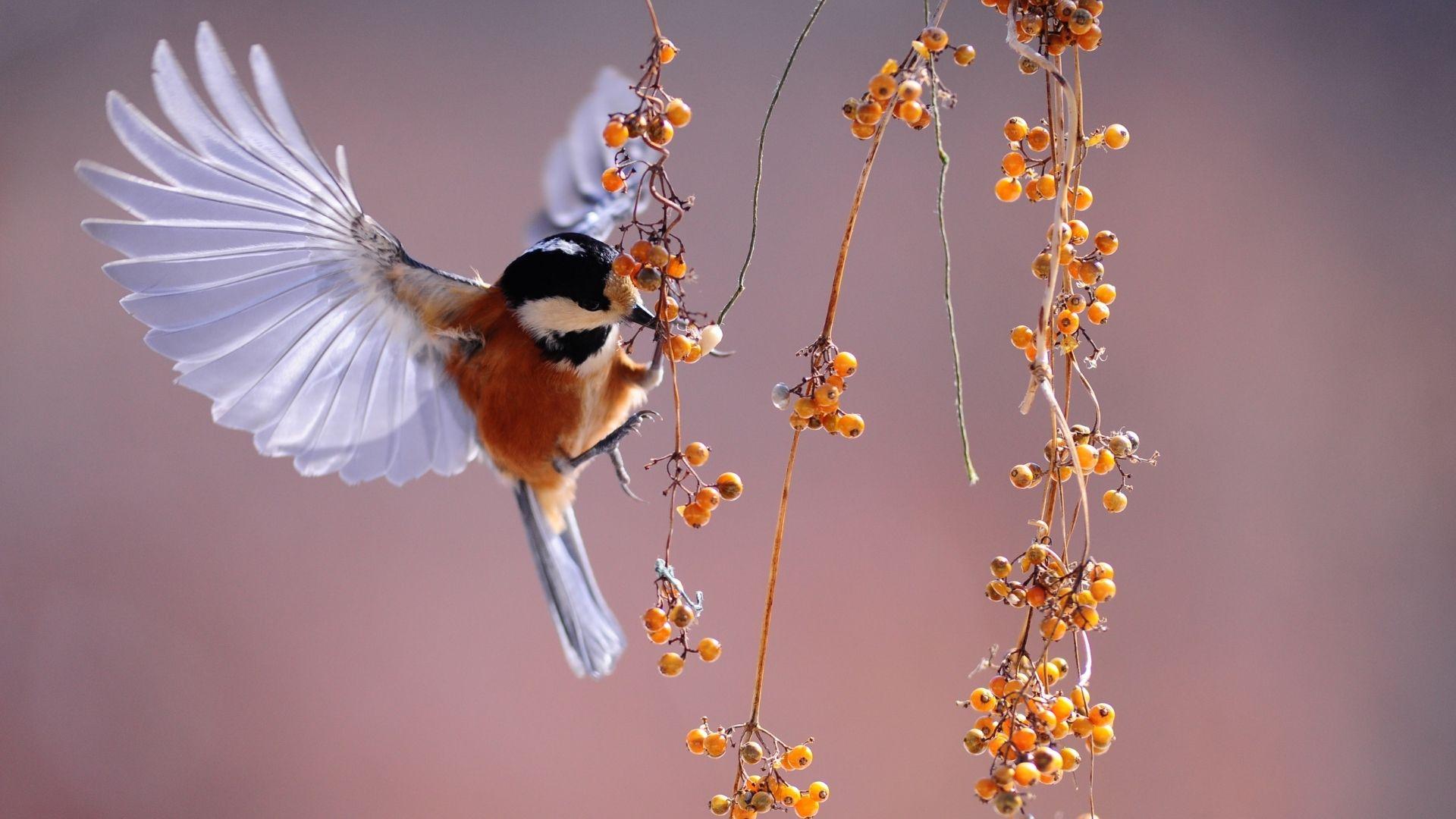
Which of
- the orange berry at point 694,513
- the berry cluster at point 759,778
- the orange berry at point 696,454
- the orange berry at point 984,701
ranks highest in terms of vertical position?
the orange berry at point 696,454

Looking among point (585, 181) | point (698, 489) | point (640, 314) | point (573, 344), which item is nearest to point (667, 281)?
point (698, 489)

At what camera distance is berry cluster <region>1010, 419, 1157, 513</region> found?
0.52 m

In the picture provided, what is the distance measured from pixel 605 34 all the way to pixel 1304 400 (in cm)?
139

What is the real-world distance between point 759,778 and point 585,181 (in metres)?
0.84

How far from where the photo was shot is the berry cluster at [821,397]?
1.74 ft

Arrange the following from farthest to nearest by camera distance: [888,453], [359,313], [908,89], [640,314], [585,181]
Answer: [888,453] → [585,181] → [359,313] → [640,314] → [908,89]

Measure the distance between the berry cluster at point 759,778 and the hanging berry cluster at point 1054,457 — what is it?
104 mm

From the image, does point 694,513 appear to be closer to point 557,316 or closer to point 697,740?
point 697,740

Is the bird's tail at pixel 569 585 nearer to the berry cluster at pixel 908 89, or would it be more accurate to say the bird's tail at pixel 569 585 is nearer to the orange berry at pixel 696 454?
the orange berry at pixel 696 454

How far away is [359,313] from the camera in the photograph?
1.04 m

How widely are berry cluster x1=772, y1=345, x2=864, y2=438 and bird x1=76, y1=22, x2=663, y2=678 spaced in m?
0.34

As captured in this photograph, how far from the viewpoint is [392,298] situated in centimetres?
105

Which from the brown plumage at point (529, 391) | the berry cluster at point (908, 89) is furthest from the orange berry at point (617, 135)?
the brown plumage at point (529, 391)

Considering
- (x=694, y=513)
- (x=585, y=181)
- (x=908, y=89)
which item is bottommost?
(x=694, y=513)
